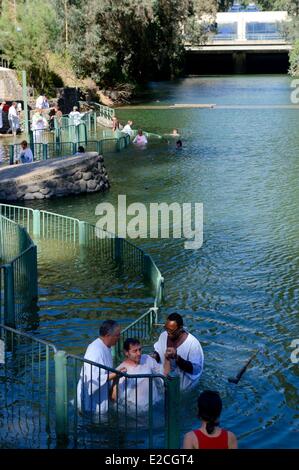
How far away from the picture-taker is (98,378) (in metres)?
8.69

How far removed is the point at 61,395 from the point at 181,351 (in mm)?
1834

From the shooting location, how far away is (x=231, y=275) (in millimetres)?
15367

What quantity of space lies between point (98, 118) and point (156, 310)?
29.6 metres

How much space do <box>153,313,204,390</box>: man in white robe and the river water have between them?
43 cm

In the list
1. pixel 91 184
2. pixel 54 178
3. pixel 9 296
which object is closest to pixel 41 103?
pixel 91 184

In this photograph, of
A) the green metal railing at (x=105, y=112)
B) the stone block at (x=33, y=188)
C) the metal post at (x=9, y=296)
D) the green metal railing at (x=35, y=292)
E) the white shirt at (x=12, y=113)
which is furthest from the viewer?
the green metal railing at (x=105, y=112)

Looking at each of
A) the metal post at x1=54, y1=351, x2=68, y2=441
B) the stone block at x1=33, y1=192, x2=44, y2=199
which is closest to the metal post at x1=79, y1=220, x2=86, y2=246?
the stone block at x1=33, y1=192, x2=44, y2=199

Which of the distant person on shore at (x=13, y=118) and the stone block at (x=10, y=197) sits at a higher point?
the distant person on shore at (x=13, y=118)

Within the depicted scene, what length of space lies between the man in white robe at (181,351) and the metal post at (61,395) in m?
1.47

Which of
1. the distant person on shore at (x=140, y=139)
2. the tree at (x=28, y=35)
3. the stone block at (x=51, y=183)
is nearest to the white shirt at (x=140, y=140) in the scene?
the distant person on shore at (x=140, y=139)

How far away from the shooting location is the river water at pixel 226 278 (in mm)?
10391

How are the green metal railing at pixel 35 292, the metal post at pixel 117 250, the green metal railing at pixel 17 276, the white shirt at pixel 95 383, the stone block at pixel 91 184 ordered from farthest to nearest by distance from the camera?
1. the stone block at pixel 91 184
2. the metal post at pixel 117 250
3. the green metal railing at pixel 17 276
4. the white shirt at pixel 95 383
5. the green metal railing at pixel 35 292

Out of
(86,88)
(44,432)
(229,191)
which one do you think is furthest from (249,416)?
(86,88)

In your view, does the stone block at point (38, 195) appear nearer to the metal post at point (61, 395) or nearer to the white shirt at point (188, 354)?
the white shirt at point (188, 354)
